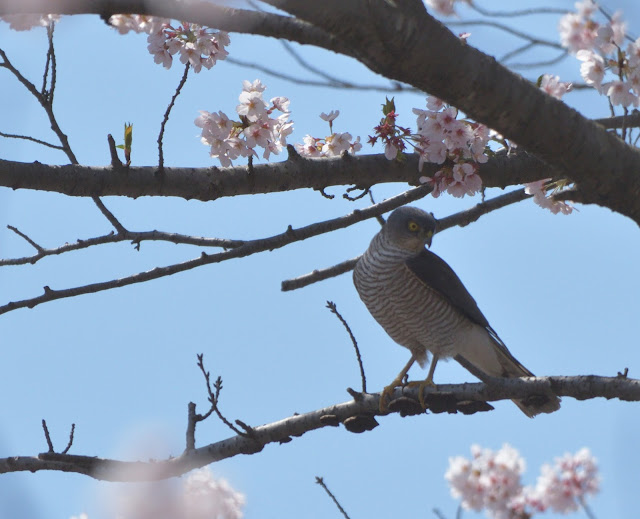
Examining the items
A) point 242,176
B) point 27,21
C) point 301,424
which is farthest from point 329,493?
point 27,21

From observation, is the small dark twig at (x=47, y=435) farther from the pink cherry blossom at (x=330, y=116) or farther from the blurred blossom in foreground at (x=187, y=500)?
the pink cherry blossom at (x=330, y=116)

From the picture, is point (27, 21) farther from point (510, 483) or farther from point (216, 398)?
point (510, 483)

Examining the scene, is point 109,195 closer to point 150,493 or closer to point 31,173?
point 31,173

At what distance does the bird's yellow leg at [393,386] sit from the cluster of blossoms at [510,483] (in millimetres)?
2218

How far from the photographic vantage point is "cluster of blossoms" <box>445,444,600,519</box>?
7.18 meters

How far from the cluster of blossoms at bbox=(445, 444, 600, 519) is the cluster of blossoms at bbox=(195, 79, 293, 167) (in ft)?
14.5

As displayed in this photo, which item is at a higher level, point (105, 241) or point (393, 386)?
point (105, 241)

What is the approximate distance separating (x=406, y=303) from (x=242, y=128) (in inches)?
78.1

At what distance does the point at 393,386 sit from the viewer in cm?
491

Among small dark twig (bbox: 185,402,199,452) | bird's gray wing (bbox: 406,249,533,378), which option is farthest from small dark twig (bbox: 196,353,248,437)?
bird's gray wing (bbox: 406,249,533,378)

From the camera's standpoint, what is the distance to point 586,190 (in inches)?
87.0

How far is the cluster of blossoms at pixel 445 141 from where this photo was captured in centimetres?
374

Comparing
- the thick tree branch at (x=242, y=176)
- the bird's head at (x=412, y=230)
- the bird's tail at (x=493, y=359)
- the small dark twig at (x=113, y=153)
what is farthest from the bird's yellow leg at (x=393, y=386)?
the small dark twig at (x=113, y=153)

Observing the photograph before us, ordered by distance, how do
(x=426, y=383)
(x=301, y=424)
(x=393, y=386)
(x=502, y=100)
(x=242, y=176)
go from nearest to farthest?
1. (x=502, y=100)
2. (x=242, y=176)
3. (x=301, y=424)
4. (x=426, y=383)
5. (x=393, y=386)
